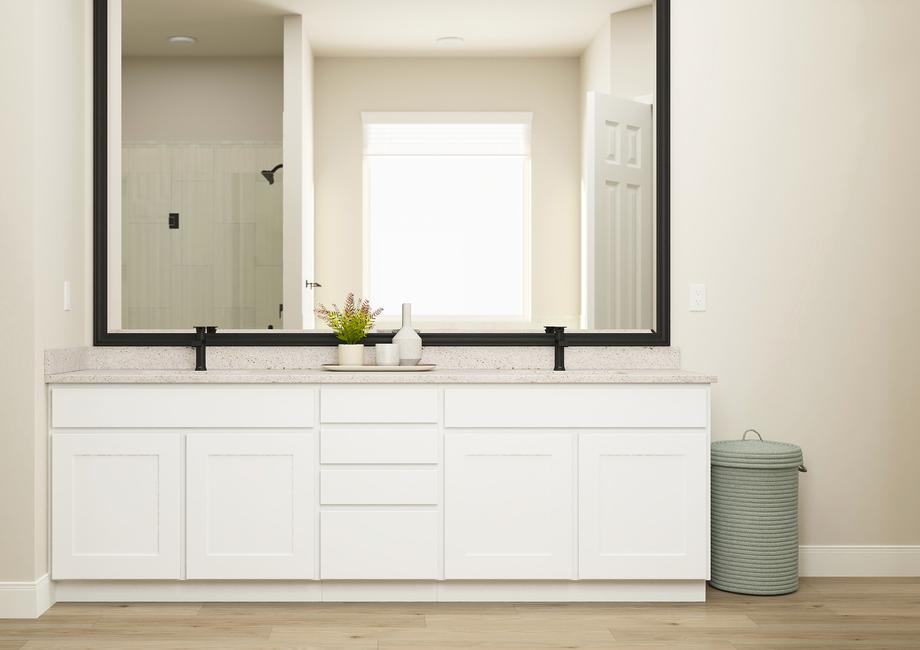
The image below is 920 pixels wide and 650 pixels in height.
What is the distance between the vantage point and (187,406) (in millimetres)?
3014

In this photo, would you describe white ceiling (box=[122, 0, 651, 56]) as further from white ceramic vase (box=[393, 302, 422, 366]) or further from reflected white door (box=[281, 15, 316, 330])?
white ceramic vase (box=[393, 302, 422, 366])

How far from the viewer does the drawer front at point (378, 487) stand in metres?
3.00

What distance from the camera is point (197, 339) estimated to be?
3.32 metres

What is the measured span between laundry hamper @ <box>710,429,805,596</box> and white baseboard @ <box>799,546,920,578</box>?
30 centimetres

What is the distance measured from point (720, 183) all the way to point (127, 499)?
2412mm

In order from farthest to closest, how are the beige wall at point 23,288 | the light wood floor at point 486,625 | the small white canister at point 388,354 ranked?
the small white canister at point 388,354 → the beige wall at point 23,288 → the light wood floor at point 486,625

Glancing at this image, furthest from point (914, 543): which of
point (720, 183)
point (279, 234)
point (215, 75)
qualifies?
point (215, 75)

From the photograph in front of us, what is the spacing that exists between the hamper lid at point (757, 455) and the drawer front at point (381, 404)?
1.03 meters

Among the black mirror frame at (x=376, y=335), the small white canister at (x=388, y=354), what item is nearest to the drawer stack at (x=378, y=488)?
the small white canister at (x=388, y=354)

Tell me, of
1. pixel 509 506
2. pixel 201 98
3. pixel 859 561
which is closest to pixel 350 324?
pixel 509 506

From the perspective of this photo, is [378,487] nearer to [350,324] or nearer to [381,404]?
[381,404]

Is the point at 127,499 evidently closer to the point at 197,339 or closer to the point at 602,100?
the point at 197,339

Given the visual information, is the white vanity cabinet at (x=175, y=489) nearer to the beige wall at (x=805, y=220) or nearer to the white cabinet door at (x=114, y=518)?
the white cabinet door at (x=114, y=518)

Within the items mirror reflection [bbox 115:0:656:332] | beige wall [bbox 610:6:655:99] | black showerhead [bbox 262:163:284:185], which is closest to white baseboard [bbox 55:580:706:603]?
mirror reflection [bbox 115:0:656:332]
